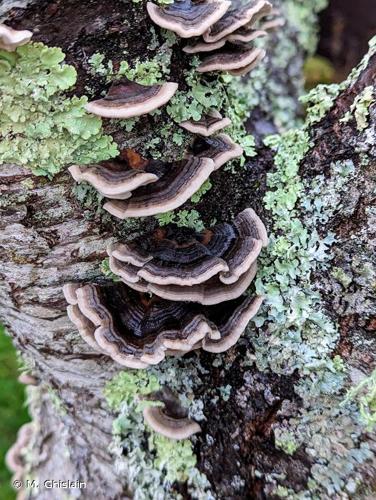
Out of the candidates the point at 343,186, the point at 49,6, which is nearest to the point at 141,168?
the point at 49,6

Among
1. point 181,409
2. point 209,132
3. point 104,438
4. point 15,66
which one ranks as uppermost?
point 15,66

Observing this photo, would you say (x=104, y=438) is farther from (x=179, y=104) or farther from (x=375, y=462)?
(x=179, y=104)

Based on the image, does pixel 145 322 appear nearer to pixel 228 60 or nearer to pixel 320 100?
pixel 228 60

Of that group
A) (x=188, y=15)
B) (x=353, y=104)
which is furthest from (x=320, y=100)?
(x=188, y=15)

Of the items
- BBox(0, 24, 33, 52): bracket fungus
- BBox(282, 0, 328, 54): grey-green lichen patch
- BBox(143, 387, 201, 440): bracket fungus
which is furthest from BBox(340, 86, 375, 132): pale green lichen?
BBox(282, 0, 328, 54): grey-green lichen patch

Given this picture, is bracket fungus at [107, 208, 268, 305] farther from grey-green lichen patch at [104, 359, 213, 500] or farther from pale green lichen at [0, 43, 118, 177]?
grey-green lichen patch at [104, 359, 213, 500]
